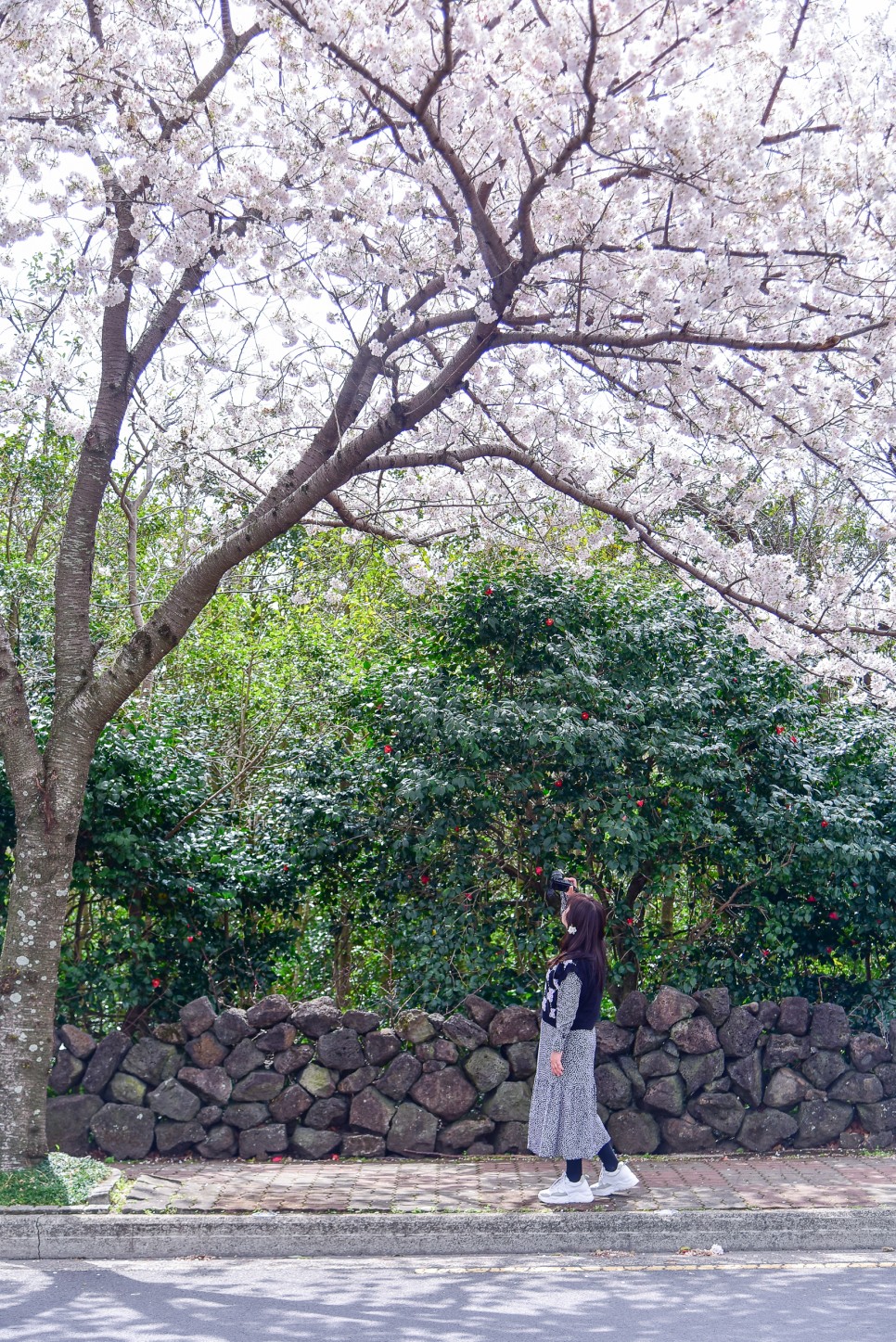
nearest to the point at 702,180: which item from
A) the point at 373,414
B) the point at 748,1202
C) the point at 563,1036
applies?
the point at 373,414

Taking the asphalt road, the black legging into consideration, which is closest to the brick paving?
the black legging

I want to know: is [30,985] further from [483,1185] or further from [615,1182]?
[615,1182]

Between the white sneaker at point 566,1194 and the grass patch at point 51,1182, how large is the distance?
2.66 metres

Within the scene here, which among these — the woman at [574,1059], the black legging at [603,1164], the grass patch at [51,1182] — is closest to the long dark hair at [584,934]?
the woman at [574,1059]

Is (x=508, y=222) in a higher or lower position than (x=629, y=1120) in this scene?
higher

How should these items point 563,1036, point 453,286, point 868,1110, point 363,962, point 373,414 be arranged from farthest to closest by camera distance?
point 363,962, point 373,414, point 868,1110, point 453,286, point 563,1036

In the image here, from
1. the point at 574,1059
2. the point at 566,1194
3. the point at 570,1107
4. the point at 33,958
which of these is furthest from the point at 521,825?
the point at 33,958

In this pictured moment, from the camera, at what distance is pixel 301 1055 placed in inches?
343

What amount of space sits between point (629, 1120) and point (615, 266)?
5789 mm

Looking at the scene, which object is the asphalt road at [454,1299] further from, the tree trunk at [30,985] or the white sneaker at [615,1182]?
the tree trunk at [30,985]

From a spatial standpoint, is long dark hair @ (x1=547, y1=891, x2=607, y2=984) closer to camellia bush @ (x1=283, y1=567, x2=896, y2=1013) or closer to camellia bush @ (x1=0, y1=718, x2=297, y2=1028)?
camellia bush @ (x1=283, y1=567, x2=896, y2=1013)

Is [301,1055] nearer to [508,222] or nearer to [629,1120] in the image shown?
[629,1120]

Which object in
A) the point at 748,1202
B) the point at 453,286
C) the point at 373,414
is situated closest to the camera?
the point at 748,1202

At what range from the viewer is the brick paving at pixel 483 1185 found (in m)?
7.21
